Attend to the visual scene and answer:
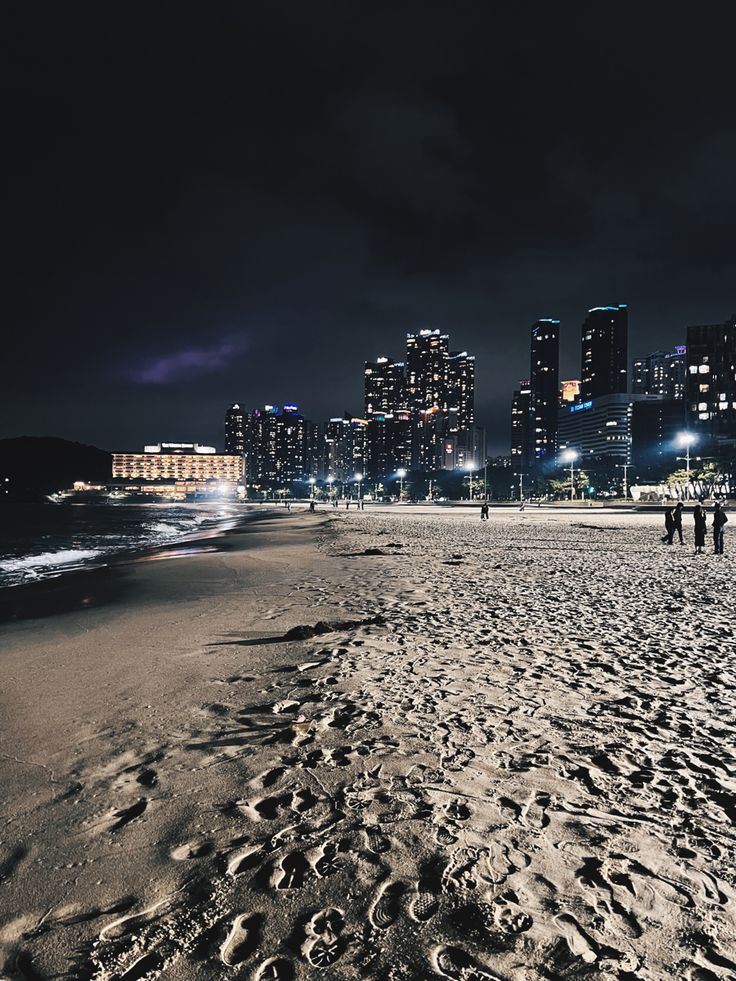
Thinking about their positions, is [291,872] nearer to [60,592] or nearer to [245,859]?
[245,859]

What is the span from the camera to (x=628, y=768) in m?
4.64

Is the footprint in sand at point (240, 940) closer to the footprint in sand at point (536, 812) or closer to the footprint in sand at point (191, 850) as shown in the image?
the footprint in sand at point (191, 850)

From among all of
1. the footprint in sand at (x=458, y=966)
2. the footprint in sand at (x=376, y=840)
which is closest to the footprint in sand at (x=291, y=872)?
the footprint in sand at (x=376, y=840)

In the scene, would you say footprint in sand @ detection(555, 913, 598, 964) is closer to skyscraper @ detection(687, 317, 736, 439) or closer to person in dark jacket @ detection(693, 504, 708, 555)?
person in dark jacket @ detection(693, 504, 708, 555)

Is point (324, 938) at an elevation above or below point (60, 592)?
above

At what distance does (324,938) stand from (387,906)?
43 centimetres

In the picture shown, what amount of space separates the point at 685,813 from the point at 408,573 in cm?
1240

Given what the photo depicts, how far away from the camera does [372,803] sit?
13.7 ft

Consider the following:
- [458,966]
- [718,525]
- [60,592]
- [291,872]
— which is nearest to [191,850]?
[291,872]

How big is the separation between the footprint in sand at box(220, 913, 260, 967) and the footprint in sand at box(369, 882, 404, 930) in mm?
695

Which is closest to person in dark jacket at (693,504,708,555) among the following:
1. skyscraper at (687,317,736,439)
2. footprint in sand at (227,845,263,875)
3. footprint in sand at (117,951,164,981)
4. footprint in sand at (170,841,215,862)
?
footprint in sand at (227,845,263,875)

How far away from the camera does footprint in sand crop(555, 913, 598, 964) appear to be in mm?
2754

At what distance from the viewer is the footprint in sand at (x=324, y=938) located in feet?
9.06

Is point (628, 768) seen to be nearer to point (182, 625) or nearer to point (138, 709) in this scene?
point (138, 709)
